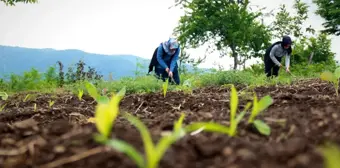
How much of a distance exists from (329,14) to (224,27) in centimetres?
765

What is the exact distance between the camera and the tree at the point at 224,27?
80.4 ft

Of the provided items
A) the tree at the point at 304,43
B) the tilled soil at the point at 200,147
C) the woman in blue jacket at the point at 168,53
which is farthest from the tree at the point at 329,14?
the tilled soil at the point at 200,147

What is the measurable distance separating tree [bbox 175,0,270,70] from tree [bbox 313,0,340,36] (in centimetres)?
426

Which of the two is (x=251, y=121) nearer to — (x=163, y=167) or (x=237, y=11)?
(x=163, y=167)

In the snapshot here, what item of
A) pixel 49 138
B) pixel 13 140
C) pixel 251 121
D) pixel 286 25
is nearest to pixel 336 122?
pixel 251 121

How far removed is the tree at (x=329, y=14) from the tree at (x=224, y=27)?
4.26 m

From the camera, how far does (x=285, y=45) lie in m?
10.4

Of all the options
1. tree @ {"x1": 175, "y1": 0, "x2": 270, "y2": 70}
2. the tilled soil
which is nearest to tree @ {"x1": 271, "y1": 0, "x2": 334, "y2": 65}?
tree @ {"x1": 175, "y1": 0, "x2": 270, "y2": 70}

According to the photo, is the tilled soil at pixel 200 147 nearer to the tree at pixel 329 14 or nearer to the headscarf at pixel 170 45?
the headscarf at pixel 170 45

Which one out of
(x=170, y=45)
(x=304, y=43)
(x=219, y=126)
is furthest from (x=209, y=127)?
(x=304, y=43)

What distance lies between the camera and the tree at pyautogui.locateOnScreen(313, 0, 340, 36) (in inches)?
1022

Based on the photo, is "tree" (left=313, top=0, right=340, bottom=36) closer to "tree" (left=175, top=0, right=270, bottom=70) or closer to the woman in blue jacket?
"tree" (left=175, top=0, right=270, bottom=70)

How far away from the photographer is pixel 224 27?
2469 centimetres

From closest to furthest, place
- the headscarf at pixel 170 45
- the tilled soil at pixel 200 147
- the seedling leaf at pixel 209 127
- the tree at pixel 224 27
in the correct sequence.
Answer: the tilled soil at pixel 200 147 < the seedling leaf at pixel 209 127 < the headscarf at pixel 170 45 < the tree at pixel 224 27
